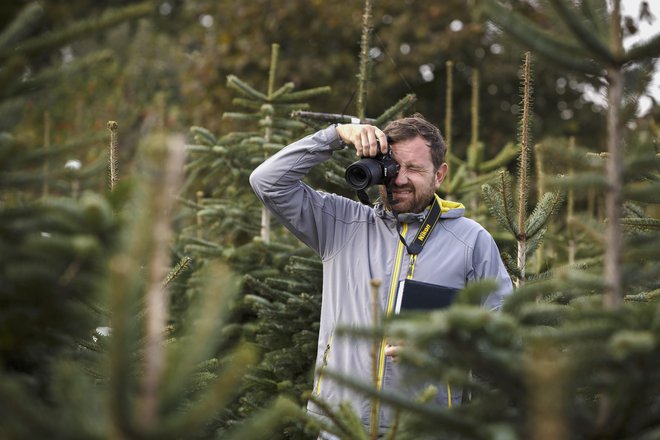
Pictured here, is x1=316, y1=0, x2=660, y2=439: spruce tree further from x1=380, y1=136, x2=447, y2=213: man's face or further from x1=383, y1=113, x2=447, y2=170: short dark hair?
x1=383, y1=113, x2=447, y2=170: short dark hair

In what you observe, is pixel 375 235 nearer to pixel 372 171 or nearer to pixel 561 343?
pixel 372 171

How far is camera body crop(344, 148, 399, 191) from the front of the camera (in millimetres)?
3400

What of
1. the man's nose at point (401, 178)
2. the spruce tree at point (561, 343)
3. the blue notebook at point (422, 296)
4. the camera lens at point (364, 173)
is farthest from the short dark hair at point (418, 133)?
the spruce tree at point (561, 343)

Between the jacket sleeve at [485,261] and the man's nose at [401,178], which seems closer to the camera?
the jacket sleeve at [485,261]

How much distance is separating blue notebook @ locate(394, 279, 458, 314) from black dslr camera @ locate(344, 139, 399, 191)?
47 cm

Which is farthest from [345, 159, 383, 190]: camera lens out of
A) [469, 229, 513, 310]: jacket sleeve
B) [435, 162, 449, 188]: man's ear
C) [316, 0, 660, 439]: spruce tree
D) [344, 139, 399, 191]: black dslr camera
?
[316, 0, 660, 439]: spruce tree

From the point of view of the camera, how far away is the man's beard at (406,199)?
3.54m

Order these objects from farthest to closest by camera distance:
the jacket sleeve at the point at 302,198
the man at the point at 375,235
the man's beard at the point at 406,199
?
the jacket sleeve at the point at 302,198, the man's beard at the point at 406,199, the man at the point at 375,235

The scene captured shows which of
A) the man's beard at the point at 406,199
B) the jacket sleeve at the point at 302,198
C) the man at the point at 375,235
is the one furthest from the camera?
the jacket sleeve at the point at 302,198

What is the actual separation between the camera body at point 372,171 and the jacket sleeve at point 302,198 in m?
0.25

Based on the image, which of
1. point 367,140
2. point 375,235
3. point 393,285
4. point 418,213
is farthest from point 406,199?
point 393,285

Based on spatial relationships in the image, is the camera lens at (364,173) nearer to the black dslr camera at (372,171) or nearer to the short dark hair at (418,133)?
the black dslr camera at (372,171)

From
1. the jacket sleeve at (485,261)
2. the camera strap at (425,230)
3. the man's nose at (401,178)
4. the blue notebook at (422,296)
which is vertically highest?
the man's nose at (401,178)

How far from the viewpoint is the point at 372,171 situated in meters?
3.39
